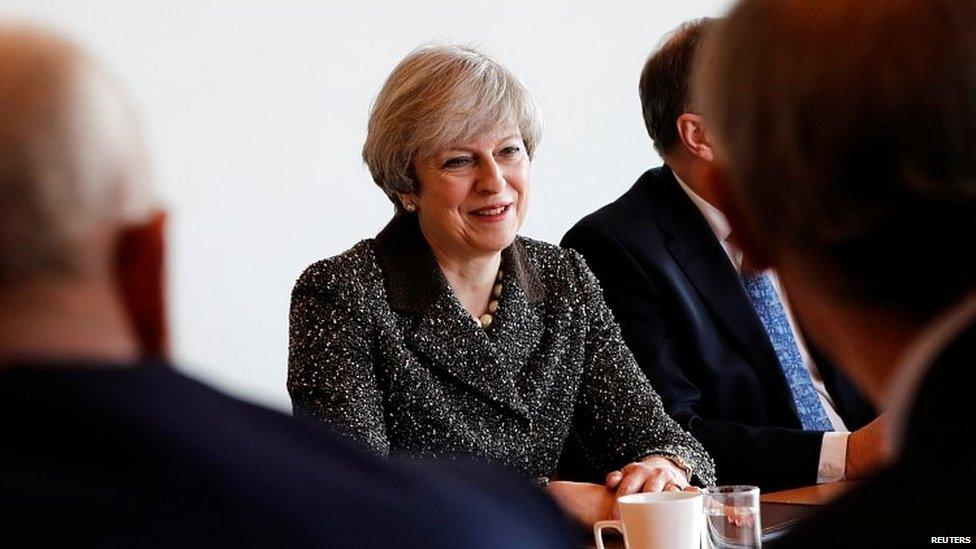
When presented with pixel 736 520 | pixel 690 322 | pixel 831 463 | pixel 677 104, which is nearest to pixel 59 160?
pixel 736 520

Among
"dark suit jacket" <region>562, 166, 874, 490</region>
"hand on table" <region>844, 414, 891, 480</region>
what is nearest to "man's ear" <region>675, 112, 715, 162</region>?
"dark suit jacket" <region>562, 166, 874, 490</region>

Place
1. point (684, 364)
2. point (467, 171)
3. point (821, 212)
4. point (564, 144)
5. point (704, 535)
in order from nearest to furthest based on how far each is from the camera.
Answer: point (821, 212), point (704, 535), point (467, 171), point (684, 364), point (564, 144)

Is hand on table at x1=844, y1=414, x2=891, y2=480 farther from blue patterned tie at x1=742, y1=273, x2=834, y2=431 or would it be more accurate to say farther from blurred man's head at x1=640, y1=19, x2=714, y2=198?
blurred man's head at x1=640, y1=19, x2=714, y2=198

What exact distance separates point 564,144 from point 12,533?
4220mm

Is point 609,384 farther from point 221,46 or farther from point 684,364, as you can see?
point 221,46

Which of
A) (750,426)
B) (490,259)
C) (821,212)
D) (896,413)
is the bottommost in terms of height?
(750,426)

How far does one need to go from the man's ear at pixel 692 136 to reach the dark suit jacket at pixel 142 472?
103 inches

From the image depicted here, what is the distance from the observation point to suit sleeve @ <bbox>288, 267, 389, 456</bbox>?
2.57 metres

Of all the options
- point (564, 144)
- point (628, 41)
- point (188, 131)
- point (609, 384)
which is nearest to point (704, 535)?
point (609, 384)

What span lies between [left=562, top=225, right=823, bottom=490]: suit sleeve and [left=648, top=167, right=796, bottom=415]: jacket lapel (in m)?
0.12

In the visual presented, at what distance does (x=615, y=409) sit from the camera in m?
2.85

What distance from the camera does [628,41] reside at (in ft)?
16.9

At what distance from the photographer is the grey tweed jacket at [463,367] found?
2623mm

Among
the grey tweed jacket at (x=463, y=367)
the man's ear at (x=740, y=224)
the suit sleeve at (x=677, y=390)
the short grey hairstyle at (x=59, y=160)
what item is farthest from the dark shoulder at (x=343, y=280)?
the short grey hairstyle at (x=59, y=160)
